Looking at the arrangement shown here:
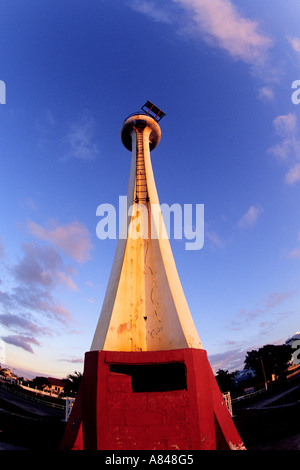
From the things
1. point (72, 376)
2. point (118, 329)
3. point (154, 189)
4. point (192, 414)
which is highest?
point (154, 189)

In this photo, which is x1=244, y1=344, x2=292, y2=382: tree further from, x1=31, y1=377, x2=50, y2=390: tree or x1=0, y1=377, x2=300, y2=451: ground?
x1=31, y1=377, x2=50, y2=390: tree

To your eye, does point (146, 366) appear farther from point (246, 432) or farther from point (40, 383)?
point (40, 383)

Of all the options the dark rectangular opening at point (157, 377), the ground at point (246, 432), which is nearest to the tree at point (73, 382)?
the ground at point (246, 432)

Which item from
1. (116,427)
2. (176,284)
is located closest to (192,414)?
(116,427)

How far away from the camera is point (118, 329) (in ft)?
24.3

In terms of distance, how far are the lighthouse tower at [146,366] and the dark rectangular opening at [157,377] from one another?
0.03m

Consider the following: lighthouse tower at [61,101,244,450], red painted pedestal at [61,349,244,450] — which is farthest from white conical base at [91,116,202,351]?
red painted pedestal at [61,349,244,450]

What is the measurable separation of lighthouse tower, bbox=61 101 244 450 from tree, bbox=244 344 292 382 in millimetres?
40170

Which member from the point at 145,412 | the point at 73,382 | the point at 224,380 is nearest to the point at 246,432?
the point at 145,412

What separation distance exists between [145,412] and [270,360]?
45.8 m

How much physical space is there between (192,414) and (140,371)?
6.24 ft

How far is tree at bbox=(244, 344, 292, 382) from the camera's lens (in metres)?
40.7

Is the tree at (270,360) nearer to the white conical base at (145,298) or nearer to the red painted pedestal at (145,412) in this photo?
the white conical base at (145,298)
